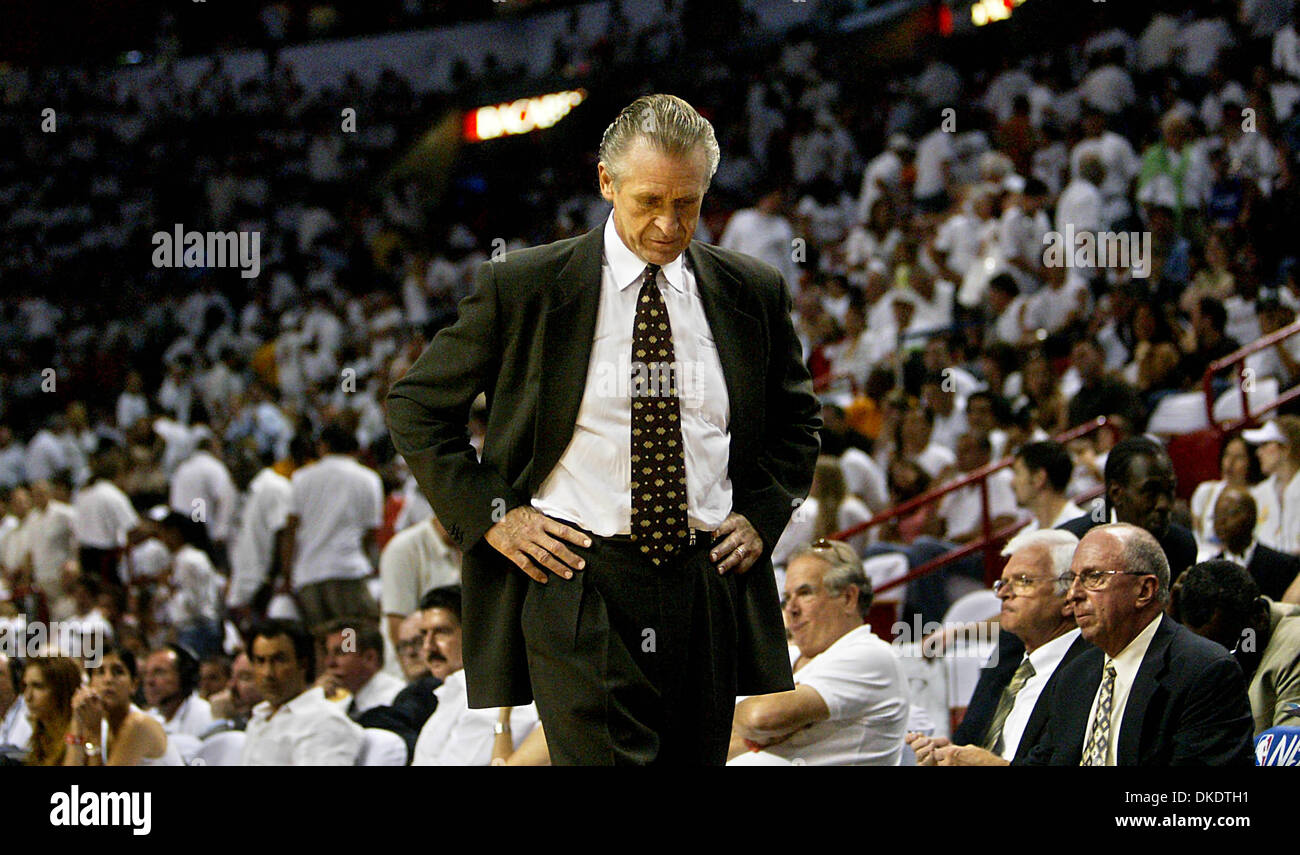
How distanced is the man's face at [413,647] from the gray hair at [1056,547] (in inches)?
90.3

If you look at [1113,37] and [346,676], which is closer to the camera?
[346,676]

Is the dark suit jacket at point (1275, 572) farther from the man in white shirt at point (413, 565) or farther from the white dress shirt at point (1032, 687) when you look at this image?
the man in white shirt at point (413, 565)

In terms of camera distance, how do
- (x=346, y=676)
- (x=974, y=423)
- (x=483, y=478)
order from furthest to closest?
(x=974, y=423)
(x=346, y=676)
(x=483, y=478)

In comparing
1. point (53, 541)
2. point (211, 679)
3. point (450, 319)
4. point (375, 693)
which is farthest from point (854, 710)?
point (450, 319)

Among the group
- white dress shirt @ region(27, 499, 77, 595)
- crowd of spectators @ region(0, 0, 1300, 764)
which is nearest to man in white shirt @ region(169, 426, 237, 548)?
crowd of spectators @ region(0, 0, 1300, 764)

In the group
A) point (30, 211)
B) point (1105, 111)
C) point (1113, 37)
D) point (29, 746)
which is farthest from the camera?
point (30, 211)

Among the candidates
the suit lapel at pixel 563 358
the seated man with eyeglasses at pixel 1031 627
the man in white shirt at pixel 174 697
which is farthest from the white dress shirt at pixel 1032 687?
the man in white shirt at pixel 174 697

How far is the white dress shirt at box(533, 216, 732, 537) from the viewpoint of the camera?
2590mm

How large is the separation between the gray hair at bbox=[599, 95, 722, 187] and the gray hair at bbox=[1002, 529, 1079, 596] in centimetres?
185

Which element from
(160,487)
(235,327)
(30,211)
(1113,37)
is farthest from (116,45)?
(1113,37)

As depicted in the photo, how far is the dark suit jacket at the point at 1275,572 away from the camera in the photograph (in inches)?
194
